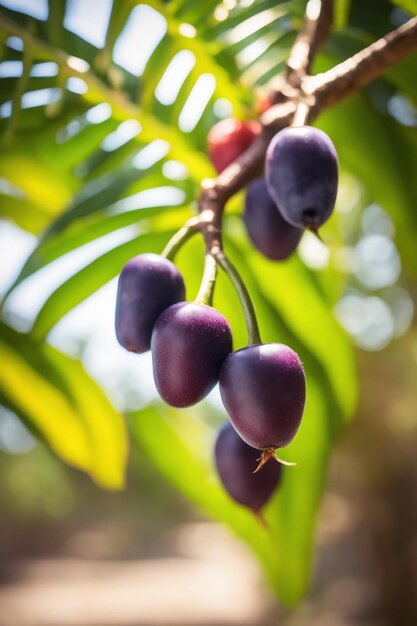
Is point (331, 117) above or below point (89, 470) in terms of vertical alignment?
above

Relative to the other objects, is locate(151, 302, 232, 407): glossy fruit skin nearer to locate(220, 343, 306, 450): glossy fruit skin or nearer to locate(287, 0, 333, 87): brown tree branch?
locate(220, 343, 306, 450): glossy fruit skin

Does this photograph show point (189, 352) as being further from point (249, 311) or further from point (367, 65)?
point (367, 65)

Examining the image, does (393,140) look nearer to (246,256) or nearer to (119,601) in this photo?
(246,256)

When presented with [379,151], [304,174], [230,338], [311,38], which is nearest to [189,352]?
[230,338]

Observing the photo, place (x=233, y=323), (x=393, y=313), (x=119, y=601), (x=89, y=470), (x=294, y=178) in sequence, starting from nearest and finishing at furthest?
(x=294, y=178) → (x=233, y=323) → (x=89, y=470) → (x=393, y=313) → (x=119, y=601)

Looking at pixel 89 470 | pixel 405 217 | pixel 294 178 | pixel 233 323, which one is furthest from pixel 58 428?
pixel 294 178
